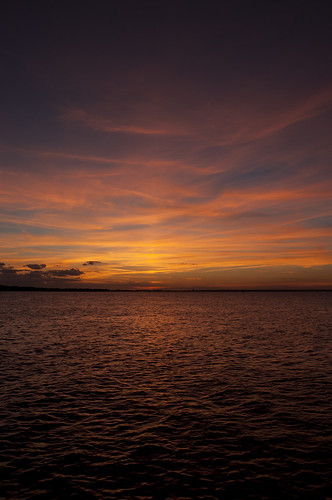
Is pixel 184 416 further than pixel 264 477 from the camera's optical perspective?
Yes

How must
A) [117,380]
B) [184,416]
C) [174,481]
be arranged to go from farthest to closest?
[117,380] < [184,416] < [174,481]

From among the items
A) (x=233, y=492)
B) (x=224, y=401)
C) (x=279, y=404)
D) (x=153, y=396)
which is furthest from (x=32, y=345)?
(x=233, y=492)

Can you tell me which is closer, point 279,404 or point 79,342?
point 279,404

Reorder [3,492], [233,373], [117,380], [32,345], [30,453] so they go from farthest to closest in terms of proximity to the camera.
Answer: [32,345]
[233,373]
[117,380]
[30,453]
[3,492]

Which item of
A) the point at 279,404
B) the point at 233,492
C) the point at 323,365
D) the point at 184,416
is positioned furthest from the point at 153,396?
the point at 323,365

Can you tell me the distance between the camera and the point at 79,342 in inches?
1925

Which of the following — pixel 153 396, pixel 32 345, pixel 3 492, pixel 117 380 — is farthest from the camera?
pixel 32 345

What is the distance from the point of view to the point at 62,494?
13.2 metres

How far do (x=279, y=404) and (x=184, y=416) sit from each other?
6683 millimetres

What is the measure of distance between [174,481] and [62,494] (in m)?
4.39

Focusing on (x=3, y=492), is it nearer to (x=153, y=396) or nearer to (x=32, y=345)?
(x=153, y=396)

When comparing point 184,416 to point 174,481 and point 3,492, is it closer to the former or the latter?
point 174,481

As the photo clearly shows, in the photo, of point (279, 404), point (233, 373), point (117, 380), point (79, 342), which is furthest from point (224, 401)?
point (79, 342)

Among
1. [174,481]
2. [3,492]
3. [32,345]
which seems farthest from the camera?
[32,345]
